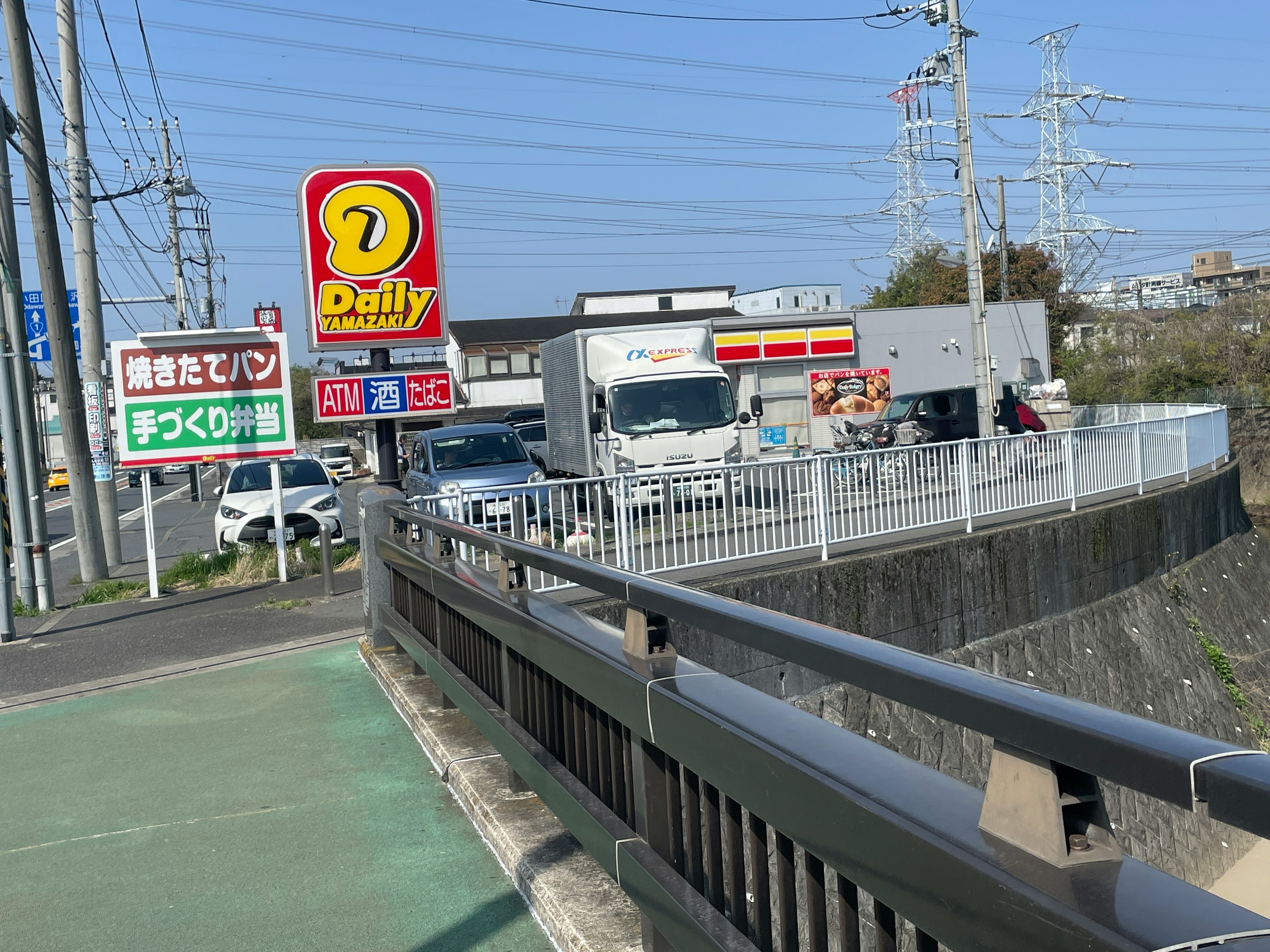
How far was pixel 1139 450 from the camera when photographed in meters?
16.5

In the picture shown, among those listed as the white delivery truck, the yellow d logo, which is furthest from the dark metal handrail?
the white delivery truck

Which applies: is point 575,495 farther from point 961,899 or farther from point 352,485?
point 352,485

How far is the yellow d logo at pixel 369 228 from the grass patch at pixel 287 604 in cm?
372

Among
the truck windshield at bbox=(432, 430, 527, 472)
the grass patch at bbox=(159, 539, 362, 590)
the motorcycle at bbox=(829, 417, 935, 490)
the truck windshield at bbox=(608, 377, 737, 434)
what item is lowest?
the grass patch at bbox=(159, 539, 362, 590)

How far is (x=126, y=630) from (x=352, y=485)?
22109mm

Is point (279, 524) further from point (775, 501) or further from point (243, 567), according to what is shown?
point (775, 501)

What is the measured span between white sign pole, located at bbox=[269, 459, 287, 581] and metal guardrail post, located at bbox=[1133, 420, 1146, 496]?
11.9 m

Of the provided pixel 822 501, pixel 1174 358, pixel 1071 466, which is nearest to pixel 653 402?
pixel 1071 466

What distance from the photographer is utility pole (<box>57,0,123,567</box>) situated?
1739cm

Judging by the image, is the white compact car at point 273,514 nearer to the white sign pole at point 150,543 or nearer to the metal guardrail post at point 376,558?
the white sign pole at point 150,543

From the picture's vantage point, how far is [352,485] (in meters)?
33.0

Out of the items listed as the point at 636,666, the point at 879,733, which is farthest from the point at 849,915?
the point at 879,733

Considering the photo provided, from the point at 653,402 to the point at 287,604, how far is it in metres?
7.19

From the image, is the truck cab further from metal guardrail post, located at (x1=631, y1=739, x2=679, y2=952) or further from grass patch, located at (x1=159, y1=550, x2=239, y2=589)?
metal guardrail post, located at (x1=631, y1=739, x2=679, y2=952)
